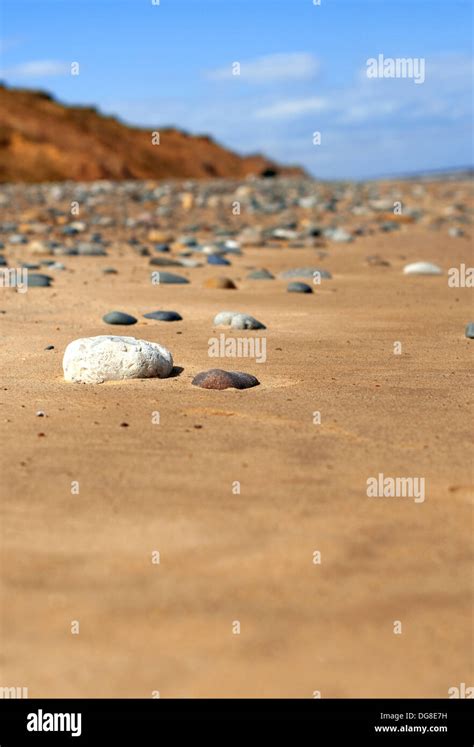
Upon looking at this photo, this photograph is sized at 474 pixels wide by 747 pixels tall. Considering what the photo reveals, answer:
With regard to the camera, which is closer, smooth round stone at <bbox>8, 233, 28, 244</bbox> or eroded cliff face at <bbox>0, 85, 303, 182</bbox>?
smooth round stone at <bbox>8, 233, 28, 244</bbox>

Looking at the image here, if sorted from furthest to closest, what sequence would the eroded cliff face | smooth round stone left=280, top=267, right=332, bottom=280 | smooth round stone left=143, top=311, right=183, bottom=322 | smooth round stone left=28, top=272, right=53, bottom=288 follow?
the eroded cliff face, smooth round stone left=280, top=267, right=332, bottom=280, smooth round stone left=28, top=272, right=53, bottom=288, smooth round stone left=143, top=311, right=183, bottom=322

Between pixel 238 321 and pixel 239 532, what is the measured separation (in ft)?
10.3

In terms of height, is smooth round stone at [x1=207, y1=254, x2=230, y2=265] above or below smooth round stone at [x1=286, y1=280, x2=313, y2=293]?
above

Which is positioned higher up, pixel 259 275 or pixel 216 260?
pixel 216 260

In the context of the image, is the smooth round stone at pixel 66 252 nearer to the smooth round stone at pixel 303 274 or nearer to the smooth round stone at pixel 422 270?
the smooth round stone at pixel 303 274

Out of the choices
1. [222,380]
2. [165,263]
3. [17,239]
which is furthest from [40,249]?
[222,380]

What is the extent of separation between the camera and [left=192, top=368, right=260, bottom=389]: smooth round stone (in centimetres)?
418

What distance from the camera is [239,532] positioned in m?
2.68

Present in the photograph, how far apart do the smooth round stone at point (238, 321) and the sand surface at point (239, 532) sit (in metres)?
0.85

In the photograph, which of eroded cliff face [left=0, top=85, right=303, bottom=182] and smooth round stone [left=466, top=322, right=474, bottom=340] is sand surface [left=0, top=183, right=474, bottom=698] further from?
eroded cliff face [left=0, top=85, right=303, bottom=182]

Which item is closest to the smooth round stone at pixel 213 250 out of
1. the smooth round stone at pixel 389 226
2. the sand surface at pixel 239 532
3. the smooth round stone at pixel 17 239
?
the smooth round stone at pixel 17 239

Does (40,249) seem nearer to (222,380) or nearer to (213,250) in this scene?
(213,250)

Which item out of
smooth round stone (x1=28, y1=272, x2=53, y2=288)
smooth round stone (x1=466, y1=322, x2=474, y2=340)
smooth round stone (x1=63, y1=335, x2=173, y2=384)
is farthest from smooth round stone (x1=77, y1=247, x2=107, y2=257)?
smooth round stone (x1=63, y1=335, x2=173, y2=384)

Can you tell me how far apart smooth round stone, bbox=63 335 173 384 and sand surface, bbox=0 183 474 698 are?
0.10 m
